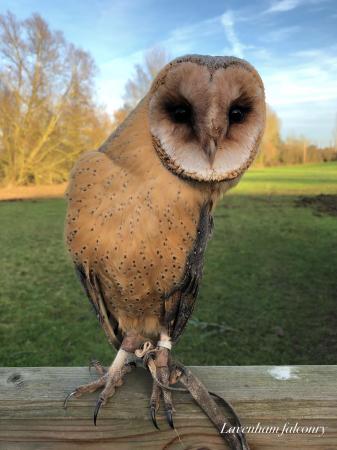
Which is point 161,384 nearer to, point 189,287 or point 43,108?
point 189,287

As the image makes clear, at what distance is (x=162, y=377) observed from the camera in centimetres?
111

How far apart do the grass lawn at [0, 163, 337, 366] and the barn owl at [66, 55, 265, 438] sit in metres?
1.77

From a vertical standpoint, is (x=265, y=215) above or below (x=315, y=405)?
below

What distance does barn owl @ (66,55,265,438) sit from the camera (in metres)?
0.97

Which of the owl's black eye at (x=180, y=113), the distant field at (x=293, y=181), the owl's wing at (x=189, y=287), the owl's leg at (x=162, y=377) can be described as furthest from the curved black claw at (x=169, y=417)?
the distant field at (x=293, y=181)

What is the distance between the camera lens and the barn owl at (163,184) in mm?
968

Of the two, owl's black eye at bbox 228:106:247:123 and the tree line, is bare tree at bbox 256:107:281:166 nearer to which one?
owl's black eye at bbox 228:106:247:123

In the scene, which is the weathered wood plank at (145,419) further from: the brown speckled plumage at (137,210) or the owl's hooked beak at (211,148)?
the owl's hooked beak at (211,148)

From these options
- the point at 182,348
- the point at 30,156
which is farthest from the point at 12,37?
the point at 182,348

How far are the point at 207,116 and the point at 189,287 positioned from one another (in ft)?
1.63

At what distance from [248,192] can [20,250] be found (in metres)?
10.4

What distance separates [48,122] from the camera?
14.5 meters

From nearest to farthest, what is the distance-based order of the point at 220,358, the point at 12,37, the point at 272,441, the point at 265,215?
the point at 272,441
the point at 220,358
the point at 265,215
the point at 12,37

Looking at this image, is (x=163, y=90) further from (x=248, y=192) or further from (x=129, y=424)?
(x=248, y=192)
